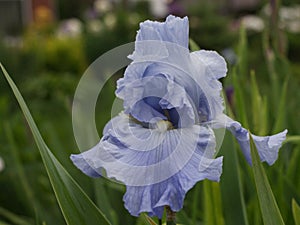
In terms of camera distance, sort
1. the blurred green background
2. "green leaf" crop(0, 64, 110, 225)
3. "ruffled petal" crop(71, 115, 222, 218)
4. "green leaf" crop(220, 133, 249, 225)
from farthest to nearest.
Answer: the blurred green background → "green leaf" crop(220, 133, 249, 225) → "green leaf" crop(0, 64, 110, 225) → "ruffled petal" crop(71, 115, 222, 218)

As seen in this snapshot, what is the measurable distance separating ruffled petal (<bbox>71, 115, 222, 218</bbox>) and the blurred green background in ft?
1.02

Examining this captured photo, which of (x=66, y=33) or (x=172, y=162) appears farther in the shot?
(x=66, y=33)

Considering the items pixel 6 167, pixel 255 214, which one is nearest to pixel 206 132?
pixel 255 214

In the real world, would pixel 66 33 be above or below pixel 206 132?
below

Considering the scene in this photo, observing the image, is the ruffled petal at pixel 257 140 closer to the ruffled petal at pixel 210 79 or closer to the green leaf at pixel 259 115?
the ruffled petal at pixel 210 79

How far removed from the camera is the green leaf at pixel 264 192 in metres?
0.63

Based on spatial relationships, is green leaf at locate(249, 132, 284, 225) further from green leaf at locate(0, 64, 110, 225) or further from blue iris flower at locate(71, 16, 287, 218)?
green leaf at locate(0, 64, 110, 225)

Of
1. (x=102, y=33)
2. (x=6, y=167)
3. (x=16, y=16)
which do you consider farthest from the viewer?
(x=16, y=16)

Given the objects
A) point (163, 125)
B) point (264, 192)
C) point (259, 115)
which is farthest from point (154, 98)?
point (259, 115)

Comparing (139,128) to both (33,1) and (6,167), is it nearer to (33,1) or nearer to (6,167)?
(6,167)

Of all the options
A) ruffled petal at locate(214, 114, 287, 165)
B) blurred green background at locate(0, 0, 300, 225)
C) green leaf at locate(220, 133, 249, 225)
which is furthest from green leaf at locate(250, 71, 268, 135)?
ruffled petal at locate(214, 114, 287, 165)

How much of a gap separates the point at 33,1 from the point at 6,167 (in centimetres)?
923

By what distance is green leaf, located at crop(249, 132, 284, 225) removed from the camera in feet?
2.08

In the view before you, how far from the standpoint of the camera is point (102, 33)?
6.64 m
